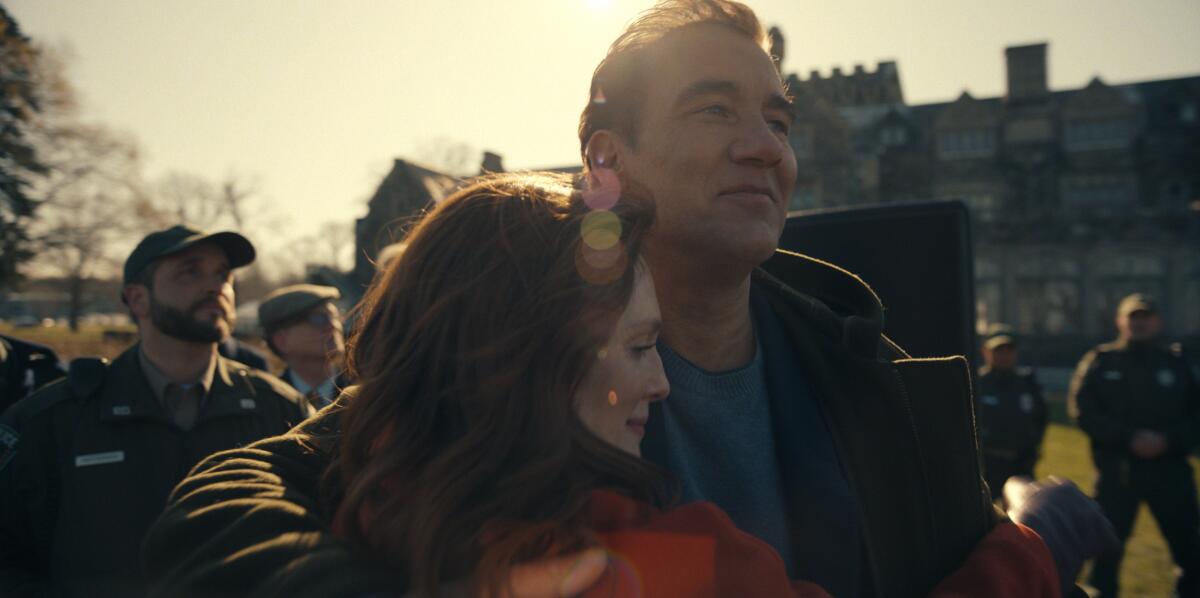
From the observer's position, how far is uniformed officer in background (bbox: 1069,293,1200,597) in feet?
17.6

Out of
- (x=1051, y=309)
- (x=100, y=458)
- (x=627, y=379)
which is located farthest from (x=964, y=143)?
(x=627, y=379)

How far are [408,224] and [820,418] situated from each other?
1.17 meters

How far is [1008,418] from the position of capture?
686 cm

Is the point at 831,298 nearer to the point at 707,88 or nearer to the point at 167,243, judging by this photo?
the point at 707,88

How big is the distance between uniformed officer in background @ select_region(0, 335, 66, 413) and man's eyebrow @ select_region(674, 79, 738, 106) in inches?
147

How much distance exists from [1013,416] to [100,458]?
22.7 feet

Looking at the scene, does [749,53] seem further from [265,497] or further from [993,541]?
[265,497]

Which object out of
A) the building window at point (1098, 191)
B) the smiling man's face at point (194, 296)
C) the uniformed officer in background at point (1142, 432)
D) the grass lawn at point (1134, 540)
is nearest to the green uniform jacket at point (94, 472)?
the smiling man's face at point (194, 296)

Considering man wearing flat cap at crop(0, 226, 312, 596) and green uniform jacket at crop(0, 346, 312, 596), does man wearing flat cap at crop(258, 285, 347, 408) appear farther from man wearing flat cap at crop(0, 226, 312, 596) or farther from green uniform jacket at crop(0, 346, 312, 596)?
green uniform jacket at crop(0, 346, 312, 596)

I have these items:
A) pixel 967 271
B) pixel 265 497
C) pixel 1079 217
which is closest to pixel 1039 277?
pixel 1079 217

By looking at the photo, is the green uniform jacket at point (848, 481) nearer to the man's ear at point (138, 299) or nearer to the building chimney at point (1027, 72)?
the man's ear at point (138, 299)

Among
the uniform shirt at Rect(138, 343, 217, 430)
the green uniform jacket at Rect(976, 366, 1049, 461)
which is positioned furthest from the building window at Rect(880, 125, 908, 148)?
the uniform shirt at Rect(138, 343, 217, 430)

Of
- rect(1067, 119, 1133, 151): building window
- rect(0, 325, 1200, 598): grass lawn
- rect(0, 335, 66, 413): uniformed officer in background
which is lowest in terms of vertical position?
rect(0, 325, 1200, 598): grass lawn

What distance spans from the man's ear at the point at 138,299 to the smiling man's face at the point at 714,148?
106 inches
